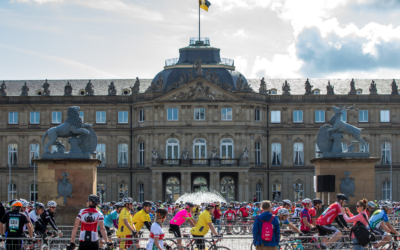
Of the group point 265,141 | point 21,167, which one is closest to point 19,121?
point 21,167

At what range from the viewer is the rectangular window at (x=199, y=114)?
70625 mm

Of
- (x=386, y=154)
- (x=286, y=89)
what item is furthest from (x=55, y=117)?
(x=386, y=154)

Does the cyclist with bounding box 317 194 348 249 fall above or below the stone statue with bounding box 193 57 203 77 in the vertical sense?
below

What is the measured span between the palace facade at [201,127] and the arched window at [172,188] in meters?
0.11

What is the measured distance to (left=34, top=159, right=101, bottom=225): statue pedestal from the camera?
Answer: 31.1m

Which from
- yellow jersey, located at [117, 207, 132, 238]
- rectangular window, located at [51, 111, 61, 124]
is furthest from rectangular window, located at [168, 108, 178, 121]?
yellow jersey, located at [117, 207, 132, 238]

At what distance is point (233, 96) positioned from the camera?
70.3 m

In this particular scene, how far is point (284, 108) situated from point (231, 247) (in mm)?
53364

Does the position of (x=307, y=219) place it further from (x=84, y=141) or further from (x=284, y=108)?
(x=284, y=108)

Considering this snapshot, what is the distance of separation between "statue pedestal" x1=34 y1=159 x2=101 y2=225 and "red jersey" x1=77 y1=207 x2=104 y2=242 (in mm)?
14210

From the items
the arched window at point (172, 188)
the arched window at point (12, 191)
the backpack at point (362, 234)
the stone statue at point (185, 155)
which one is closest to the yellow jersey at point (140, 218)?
the backpack at point (362, 234)

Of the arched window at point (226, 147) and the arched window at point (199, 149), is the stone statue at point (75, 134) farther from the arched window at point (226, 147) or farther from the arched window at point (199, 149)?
the arched window at point (226, 147)

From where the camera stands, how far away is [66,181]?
31203mm

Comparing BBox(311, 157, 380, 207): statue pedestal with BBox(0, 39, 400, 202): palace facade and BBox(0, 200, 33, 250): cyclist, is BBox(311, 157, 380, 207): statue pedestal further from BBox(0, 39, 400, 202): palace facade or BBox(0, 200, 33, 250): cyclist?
BBox(0, 39, 400, 202): palace facade
